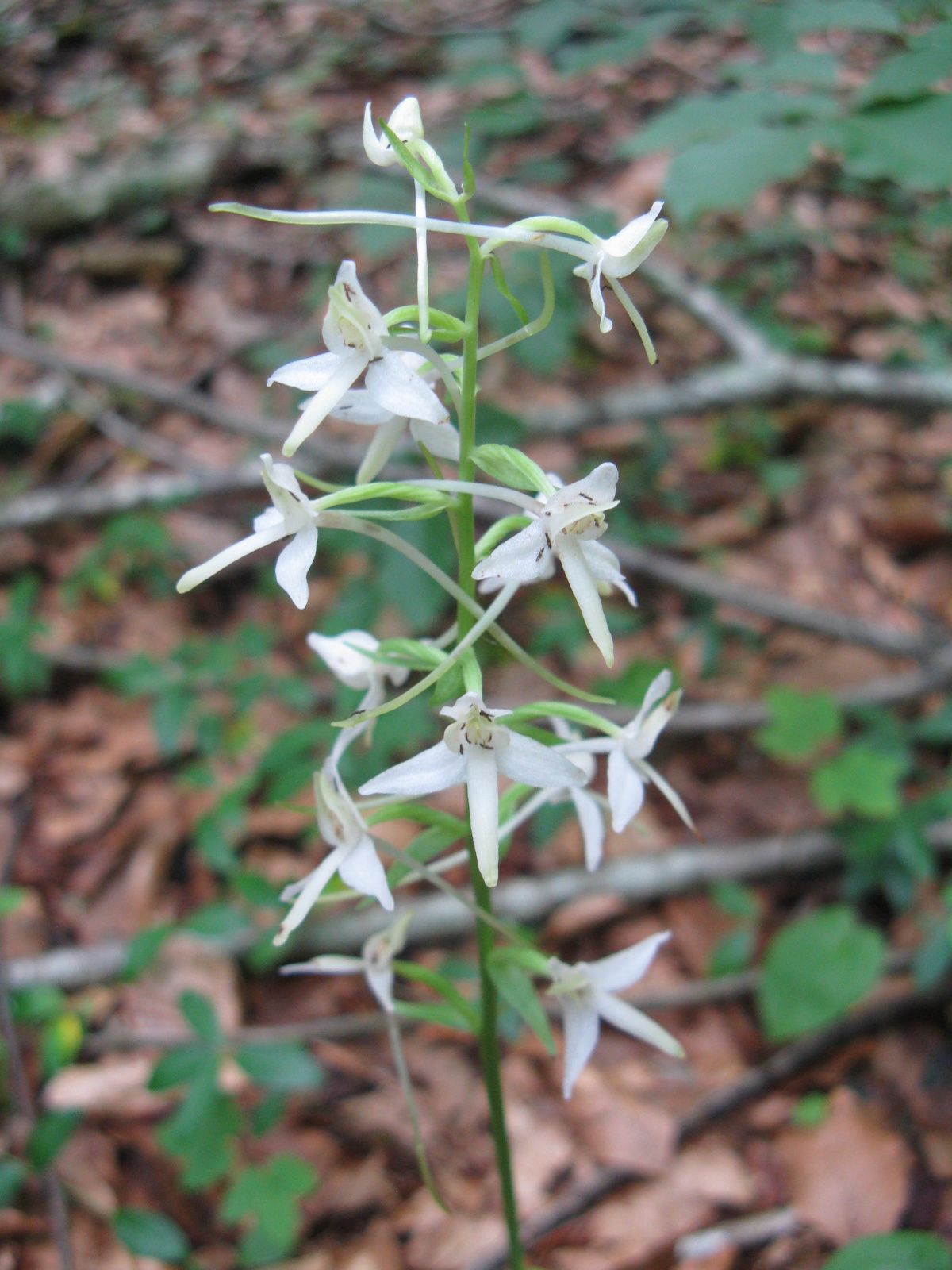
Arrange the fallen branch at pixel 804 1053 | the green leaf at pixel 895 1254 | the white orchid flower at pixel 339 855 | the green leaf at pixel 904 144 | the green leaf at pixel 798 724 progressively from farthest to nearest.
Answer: the green leaf at pixel 798 724 < the fallen branch at pixel 804 1053 < the green leaf at pixel 904 144 < the green leaf at pixel 895 1254 < the white orchid flower at pixel 339 855

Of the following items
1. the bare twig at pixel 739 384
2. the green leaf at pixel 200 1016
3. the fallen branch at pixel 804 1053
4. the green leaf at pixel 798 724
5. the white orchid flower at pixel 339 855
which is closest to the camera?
the white orchid flower at pixel 339 855

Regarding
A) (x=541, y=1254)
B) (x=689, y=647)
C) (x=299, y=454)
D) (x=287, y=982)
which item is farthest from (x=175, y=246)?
(x=541, y=1254)

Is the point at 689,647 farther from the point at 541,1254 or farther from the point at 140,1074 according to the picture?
the point at 140,1074

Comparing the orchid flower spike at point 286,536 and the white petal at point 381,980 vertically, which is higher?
the orchid flower spike at point 286,536

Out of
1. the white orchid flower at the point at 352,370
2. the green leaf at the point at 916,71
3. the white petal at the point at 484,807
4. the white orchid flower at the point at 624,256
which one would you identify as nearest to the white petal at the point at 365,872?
the white petal at the point at 484,807

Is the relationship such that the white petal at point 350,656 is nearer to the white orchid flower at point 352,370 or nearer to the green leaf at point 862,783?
the white orchid flower at point 352,370

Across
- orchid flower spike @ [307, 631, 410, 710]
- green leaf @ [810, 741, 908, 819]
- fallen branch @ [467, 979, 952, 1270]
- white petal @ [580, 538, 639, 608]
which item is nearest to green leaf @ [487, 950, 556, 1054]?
orchid flower spike @ [307, 631, 410, 710]

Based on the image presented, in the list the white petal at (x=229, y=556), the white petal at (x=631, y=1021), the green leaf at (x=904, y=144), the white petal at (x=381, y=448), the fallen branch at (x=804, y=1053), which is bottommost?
the fallen branch at (x=804, y=1053)

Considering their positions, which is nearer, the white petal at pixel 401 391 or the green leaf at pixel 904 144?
the white petal at pixel 401 391
